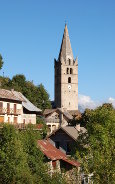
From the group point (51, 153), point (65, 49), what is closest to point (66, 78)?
point (65, 49)

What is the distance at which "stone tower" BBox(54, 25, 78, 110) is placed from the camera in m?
127

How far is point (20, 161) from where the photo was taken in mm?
34125

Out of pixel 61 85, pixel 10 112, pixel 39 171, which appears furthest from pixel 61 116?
pixel 39 171

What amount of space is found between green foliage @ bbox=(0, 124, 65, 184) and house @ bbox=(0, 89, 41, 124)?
26.8 feet

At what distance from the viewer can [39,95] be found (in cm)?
9969

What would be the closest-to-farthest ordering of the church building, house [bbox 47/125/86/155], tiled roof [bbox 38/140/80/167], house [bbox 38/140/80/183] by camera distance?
tiled roof [bbox 38/140/80/167] < house [bbox 38/140/80/183] < house [bbox 47/125/86/155] < the church building

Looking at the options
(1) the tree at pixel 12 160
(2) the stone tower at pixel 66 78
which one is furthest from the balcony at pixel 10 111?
(2) the stone tower at pixel 66 78

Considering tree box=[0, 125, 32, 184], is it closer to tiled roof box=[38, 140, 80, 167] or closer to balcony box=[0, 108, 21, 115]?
tiled roof box=[38, 140, 80, 167]

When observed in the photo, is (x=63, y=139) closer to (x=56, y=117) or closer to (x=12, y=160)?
(x=12, y=160)

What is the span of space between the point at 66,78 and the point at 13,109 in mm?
80773

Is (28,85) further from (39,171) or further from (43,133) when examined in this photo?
(39,171)

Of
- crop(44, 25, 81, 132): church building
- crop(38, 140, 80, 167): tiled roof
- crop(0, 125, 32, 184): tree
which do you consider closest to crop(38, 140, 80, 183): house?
crop(38, 140, 80, 167): tiled roof

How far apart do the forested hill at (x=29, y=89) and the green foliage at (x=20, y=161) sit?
53.4 metres

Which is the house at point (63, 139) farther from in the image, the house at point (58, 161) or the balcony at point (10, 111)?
the house at point (58, 161)
